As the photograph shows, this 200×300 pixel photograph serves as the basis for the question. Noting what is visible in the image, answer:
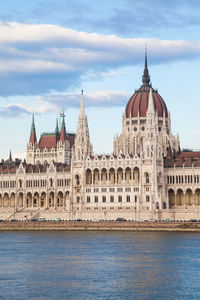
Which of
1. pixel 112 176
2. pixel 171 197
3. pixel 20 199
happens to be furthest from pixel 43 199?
pixel 171 197

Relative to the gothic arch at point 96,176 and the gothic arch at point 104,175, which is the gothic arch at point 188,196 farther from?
the gothic arch at point 96,176

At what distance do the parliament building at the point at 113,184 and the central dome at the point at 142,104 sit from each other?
3.96 metres

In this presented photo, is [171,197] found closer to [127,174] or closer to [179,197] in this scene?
[179,197]

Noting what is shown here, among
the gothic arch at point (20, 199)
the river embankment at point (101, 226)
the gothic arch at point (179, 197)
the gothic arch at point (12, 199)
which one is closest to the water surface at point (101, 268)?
the river embankment at point (101, 226)

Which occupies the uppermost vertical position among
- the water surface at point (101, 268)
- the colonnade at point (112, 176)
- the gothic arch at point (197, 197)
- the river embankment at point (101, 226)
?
the colonnade at point (112, 176)

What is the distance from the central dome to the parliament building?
3964 mm

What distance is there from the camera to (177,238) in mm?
116438

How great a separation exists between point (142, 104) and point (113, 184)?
3169 cm

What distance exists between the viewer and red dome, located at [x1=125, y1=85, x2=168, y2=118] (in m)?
185

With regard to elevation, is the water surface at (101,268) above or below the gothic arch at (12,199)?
below

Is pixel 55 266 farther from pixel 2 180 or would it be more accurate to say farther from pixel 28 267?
pixel 2 180

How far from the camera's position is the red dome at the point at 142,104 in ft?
608

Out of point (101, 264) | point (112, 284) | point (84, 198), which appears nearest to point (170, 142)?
point (84, 198)

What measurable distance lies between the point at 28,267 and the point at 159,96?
374ft
